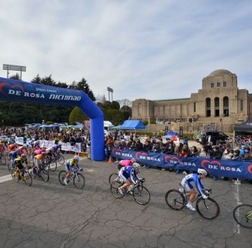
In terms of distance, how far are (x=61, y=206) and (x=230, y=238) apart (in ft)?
17.7

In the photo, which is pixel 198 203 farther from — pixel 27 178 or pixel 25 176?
pixel 25 176

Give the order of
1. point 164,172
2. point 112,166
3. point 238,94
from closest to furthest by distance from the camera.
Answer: point 164,172, point 112,166, point 238,94

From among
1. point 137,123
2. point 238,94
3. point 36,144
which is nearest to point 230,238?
point 36,144

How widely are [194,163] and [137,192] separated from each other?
467 cm

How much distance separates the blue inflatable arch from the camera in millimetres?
12008

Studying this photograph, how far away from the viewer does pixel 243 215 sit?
6.93m

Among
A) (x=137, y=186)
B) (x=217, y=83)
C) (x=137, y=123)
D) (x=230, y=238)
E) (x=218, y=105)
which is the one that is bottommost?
(x=230, y=238)

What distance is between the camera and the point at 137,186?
856cm

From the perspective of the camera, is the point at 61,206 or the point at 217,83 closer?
the point at 61,206

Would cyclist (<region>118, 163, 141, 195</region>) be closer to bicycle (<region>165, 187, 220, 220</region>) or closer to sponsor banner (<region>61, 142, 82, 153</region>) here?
bicycle (<region>165, 187, 220, 220</region>)

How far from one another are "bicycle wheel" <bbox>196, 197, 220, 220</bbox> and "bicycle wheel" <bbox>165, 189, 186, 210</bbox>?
0.54m

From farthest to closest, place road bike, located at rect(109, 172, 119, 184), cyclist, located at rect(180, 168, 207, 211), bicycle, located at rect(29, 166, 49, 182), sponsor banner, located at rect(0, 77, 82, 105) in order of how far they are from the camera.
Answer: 1. sponsor banner, located at rect(0, 77, 82, 105)
2. bicycle, located at rect(29, 166, 49, 182)
3. road bike, located at rect(109, 172, 119, 184)
4. cyclist, located at rect(180, 168, 207, 211)

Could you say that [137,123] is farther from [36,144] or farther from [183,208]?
[183,208]

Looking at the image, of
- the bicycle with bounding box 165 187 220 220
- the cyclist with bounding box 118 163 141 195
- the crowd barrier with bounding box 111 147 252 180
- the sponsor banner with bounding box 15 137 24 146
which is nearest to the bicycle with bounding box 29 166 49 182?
the cyclist with bounding box 118 163 141 195
